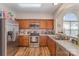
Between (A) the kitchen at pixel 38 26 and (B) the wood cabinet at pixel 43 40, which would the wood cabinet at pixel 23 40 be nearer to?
(A) the kitchen at pixel 38 26

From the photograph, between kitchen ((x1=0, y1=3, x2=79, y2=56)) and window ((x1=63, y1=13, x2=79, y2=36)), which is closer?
kitchen ((x1=0, y1=3, x2=79, y2=56))

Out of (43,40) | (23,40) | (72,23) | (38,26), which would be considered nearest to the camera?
(72,23)

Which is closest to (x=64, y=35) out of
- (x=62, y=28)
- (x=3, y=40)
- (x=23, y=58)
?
(x=62, y=28)

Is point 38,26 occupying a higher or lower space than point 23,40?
higher

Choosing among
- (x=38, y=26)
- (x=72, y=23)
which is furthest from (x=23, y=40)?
(x=72, y=23)

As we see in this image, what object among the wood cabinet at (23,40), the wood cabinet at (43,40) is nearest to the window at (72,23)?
the wood cabinet at (43,40)

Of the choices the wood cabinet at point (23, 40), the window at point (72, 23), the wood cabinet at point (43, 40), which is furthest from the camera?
the wood cabinet at point (43, 40)

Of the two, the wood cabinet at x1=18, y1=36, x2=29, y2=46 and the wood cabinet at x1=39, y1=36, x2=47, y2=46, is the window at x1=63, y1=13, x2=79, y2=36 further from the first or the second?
the wood cabinet at x1=18, y1=36, x2=29, y2=46

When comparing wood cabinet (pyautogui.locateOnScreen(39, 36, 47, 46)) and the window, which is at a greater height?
the window

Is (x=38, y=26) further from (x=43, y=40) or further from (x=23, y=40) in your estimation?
(x=23, y=40)

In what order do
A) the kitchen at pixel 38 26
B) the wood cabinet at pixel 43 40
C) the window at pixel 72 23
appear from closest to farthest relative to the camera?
the kitchen at pixel 38 26 < the window at pixel 72 23 < the wood cabinet at pixel 43 40

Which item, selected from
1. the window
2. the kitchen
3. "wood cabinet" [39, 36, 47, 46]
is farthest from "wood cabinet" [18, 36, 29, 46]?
the window

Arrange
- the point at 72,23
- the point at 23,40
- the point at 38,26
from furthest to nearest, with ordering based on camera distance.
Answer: the point at 38,26 → the point at 23,40 → the point at 72,23

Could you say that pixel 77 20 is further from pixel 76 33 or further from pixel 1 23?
pixel 1 23
